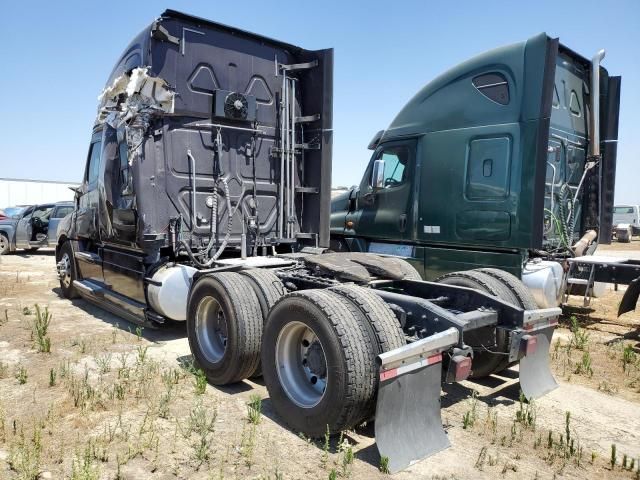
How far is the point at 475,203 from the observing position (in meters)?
6.79

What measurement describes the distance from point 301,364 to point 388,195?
4566 mm

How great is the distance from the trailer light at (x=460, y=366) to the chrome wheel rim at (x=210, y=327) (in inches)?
86.1

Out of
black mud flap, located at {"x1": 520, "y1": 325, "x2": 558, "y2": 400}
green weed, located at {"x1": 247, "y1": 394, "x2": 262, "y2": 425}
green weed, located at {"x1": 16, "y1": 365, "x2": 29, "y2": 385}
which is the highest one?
black mud flap, located at {"x1": 520, "y1": 325, "x2": 558, "y2": 400}

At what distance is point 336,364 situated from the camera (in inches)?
123

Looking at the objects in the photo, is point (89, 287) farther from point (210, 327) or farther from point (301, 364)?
point (301, 364)

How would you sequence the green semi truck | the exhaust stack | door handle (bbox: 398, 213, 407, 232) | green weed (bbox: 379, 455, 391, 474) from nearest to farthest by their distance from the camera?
green weed (bbox: 379, 455, 391, 474)
the green semi truck
the exhaust stack
door handle (bbox: 398, 213, 407, 232)

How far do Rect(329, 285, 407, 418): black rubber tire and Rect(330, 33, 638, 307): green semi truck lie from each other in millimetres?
3636

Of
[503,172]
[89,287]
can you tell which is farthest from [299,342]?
[89,287]

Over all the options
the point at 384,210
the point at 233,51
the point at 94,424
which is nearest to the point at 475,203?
the point at 384,210

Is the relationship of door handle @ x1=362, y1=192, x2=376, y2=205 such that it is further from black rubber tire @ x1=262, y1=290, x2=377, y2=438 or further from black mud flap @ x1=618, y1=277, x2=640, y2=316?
black rubber tire @ x1=262, y1=290, x2=377, y2=438

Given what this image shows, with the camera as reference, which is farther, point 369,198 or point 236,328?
point 369,198

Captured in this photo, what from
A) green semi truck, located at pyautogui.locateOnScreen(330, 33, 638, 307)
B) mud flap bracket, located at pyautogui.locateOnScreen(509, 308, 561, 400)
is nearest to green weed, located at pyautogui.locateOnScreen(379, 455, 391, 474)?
mud flap bracket, located at pyautogui.locateOnScreen(509, 308, 561, 400)

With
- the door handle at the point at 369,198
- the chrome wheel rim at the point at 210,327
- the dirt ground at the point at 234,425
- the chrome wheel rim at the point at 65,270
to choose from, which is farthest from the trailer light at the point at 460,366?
the chrome wheel rim at the point at 65,270

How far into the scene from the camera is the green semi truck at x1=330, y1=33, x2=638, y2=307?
20.7 ft
